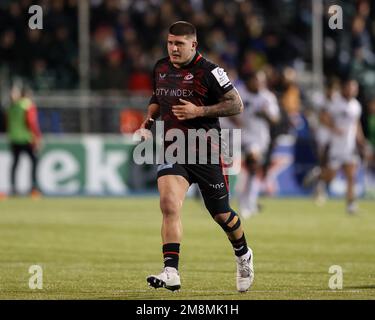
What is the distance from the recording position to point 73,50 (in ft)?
90.0

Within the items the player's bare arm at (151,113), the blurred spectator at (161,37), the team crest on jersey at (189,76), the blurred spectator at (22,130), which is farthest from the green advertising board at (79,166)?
the team crest on jersey at (189,76)

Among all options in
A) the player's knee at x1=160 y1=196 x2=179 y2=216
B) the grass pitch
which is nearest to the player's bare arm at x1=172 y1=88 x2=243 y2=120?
the player's knee at x1=160 y1=196 x2=179 y2=216

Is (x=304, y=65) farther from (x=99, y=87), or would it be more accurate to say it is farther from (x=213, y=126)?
(x=213, y=126)

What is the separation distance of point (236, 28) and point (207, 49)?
1.22m

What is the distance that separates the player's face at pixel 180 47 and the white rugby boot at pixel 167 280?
6.14 ft

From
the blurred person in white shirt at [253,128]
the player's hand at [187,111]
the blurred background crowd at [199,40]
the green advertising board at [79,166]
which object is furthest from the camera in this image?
the blurred background crowd at [199,40]

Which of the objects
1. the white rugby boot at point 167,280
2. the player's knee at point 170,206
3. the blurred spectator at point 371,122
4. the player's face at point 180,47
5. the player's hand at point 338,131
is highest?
the blurred spectator at point 371,122

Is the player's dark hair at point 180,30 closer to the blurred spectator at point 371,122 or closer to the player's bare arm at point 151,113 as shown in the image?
the player's bare arm at point 151,113

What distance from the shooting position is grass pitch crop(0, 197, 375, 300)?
10.3 meters

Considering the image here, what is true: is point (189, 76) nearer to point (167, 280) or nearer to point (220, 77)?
point (220, 77)

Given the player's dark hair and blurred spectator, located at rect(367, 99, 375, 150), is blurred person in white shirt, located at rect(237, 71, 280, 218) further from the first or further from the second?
the player's dark hair

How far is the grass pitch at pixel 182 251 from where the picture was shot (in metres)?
10.3

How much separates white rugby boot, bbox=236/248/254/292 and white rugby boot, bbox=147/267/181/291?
591 millimetres

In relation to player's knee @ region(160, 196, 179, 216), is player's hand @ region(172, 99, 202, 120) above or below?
above
